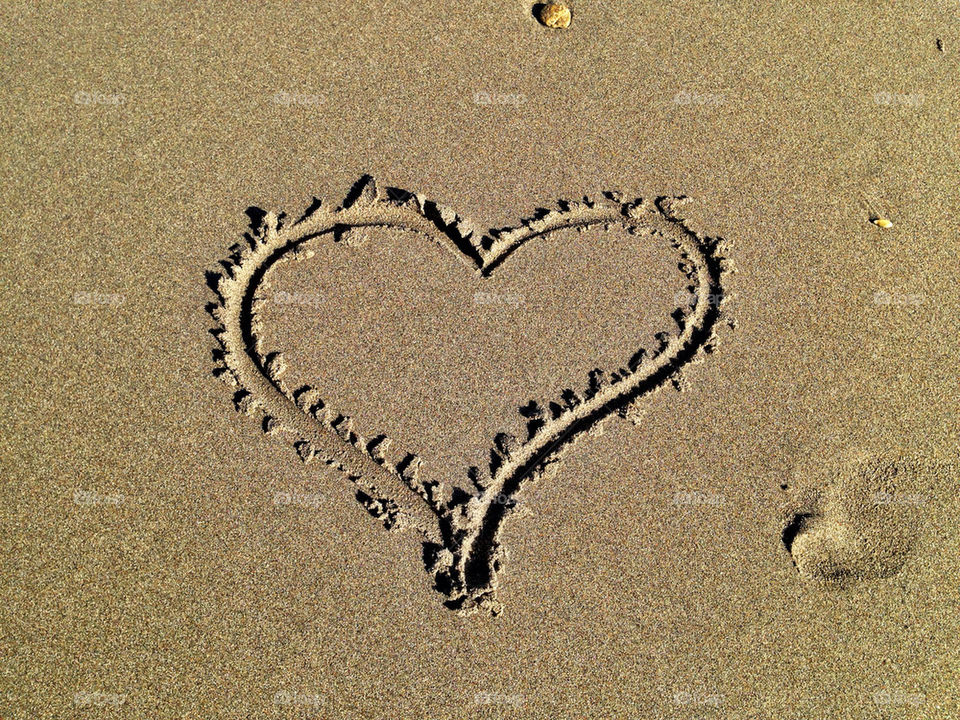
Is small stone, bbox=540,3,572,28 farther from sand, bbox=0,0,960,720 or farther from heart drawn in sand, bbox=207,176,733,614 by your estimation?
heart drawn in sand, bbox=207,176,733,614

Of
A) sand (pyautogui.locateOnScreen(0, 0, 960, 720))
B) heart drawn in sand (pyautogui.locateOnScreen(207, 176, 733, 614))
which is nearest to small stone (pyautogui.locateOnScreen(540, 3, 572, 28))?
sand (pyautogui.locateOnScreen(0, 0, 960, 720))

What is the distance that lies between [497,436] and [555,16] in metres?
2.19

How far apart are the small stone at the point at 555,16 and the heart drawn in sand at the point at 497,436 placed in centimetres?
104

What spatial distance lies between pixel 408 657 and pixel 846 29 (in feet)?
12.1

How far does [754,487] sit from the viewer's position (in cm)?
295

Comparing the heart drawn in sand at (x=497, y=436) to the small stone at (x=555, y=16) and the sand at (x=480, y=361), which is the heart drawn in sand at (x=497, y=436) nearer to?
the sand at (x=480, y=361)

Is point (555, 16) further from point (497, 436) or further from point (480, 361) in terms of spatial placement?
point (497, 436)

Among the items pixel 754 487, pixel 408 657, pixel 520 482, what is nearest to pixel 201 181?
pixel 520 482

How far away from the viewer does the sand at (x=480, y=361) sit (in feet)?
8.95

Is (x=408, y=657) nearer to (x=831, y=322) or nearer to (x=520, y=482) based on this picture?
(x=520, y=482)

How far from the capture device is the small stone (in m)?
3.69

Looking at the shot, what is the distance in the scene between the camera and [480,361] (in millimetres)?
3098

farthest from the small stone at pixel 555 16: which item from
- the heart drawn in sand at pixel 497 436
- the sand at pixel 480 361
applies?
the heart drawn in sand at pixel 497 436

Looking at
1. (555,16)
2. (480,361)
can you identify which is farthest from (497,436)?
(555,16)
